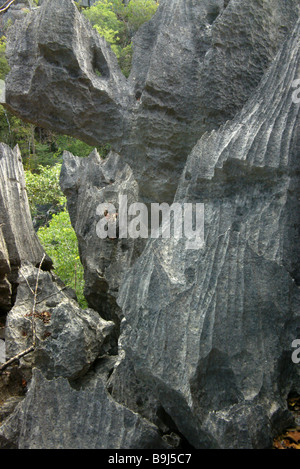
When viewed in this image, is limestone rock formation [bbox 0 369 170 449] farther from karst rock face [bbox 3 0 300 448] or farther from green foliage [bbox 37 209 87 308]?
green foliage [bbox 37 209 87 308]

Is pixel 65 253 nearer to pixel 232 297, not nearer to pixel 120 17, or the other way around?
pixel 232 297

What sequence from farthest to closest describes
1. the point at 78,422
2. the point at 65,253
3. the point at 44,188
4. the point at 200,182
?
the point at 44,188
the point at 65,253
the point at 200,182
the point at 78,422

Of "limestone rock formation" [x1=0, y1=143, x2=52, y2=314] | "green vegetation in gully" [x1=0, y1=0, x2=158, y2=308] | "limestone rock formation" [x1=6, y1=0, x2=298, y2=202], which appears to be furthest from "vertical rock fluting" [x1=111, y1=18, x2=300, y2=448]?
"green vegetation in gully" [x1=0, y1=0, x2=158, y2=308]

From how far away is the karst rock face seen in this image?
8.21 feet

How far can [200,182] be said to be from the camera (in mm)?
3084

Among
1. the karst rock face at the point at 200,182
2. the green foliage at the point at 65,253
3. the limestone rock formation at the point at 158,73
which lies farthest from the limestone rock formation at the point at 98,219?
the limestone rock formation at the point at 158,73

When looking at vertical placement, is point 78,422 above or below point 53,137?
below

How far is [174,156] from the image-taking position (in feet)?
13.2

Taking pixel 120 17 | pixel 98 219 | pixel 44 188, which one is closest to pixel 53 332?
pixel 98 219

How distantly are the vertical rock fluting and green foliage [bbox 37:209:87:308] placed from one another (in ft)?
13.5

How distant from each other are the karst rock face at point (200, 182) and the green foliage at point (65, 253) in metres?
3.42

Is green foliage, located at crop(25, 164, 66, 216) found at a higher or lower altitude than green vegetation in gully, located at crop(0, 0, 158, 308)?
lower

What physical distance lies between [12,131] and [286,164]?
1442cm

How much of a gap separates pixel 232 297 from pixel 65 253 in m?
5.74
